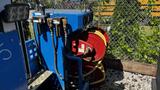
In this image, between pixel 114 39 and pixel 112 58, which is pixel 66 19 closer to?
pixel 112 58

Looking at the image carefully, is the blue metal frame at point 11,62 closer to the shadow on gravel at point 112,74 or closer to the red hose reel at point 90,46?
the red hose reel at point 90,46

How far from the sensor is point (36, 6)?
2641mm

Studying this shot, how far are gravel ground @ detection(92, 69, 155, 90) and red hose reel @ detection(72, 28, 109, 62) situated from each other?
0.67 meters

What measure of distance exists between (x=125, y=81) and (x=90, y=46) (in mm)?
1096

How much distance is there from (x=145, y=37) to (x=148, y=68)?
23.0 inches

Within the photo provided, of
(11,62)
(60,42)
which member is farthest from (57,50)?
(11,62)

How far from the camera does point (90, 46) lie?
286 centimetres

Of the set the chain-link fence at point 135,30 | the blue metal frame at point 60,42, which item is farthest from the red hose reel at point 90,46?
→ the chain-link fence at point 135,30

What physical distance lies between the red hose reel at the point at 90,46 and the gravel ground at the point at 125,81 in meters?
0.67

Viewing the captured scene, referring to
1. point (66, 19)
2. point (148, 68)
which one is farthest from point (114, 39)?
point (66, 19)

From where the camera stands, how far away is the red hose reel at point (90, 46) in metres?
2.83

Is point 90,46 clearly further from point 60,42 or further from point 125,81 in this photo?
point 125,81

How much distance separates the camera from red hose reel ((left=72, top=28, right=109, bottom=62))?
111 inches

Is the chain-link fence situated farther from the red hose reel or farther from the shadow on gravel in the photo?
the red hose reel
